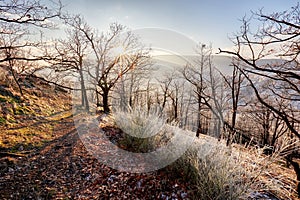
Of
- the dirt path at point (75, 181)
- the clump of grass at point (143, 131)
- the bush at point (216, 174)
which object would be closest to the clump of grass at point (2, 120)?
the dirt path at point (75, 181)

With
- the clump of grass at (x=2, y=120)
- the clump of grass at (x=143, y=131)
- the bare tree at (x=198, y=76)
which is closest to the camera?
the clump of grass at (x=143, y=131)

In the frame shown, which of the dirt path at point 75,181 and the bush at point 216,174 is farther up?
the bush at point 216,174

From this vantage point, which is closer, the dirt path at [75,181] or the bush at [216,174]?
the bush at [216,174]

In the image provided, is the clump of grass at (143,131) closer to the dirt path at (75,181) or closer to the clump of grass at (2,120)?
the dirt path at (75,181)

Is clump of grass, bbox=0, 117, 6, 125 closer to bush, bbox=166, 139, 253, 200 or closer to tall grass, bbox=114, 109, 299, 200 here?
tall grass, bbox=114, 109, 299, 200

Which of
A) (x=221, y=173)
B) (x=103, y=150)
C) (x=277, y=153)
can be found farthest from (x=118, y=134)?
(x=277, y=153)

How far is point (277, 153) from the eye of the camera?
9.01 feet

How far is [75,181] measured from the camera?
3771mm

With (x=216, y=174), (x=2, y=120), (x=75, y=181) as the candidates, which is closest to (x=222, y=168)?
(x=216, y=174)

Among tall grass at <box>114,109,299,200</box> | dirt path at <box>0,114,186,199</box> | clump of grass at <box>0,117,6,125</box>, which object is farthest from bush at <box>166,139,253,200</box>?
clump of grass at <box>0,117,6,125</box>

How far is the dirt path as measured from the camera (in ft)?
10.7

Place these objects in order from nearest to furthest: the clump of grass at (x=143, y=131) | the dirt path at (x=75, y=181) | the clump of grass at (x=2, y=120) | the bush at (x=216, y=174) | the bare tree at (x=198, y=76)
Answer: the bush at (x=216, y=174)
the dirt path at (x=75, y=181)
the clump of grass at (x=143, y=131)
the clump of grass at (x=2, y=120)
the bare tree at (x=198, y=76)

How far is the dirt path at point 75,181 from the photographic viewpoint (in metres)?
3.27

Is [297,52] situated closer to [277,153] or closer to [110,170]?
[277,153]
